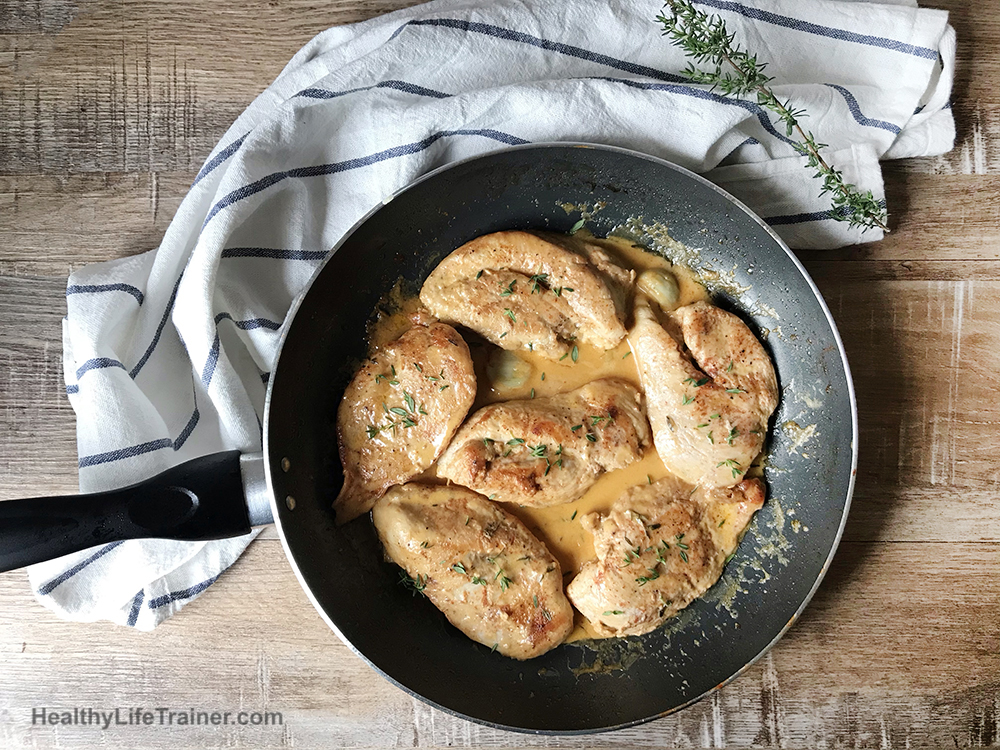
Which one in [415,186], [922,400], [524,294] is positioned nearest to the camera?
[415,186]

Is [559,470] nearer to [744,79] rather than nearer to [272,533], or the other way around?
[272,533]

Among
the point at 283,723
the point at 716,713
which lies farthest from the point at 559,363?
the point at 283,723

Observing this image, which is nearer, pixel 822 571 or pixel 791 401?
pixel 822 571

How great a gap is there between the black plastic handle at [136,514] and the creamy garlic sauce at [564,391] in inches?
22.3

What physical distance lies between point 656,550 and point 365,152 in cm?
136

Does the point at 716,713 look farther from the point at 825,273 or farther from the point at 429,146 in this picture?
the point at 429,146

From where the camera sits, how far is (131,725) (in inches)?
91.0

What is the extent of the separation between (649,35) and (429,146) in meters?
0.69

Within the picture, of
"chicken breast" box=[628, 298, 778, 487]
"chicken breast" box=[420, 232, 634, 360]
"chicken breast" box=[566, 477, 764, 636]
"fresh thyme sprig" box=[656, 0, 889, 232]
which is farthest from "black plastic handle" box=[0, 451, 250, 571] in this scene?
"fresh thyme sprig" box=[656, 0, 889, 232]

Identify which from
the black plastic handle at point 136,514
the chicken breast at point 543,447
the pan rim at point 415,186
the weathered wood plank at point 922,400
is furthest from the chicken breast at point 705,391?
the black plastic handle at point 136,514

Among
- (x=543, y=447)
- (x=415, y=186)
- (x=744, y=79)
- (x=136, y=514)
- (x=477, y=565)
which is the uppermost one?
(x=744, y=79)

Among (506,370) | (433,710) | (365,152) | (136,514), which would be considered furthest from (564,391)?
(136,514)

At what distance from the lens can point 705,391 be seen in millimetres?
2174

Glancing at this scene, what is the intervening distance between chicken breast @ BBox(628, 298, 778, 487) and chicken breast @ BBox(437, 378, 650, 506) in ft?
0.37
